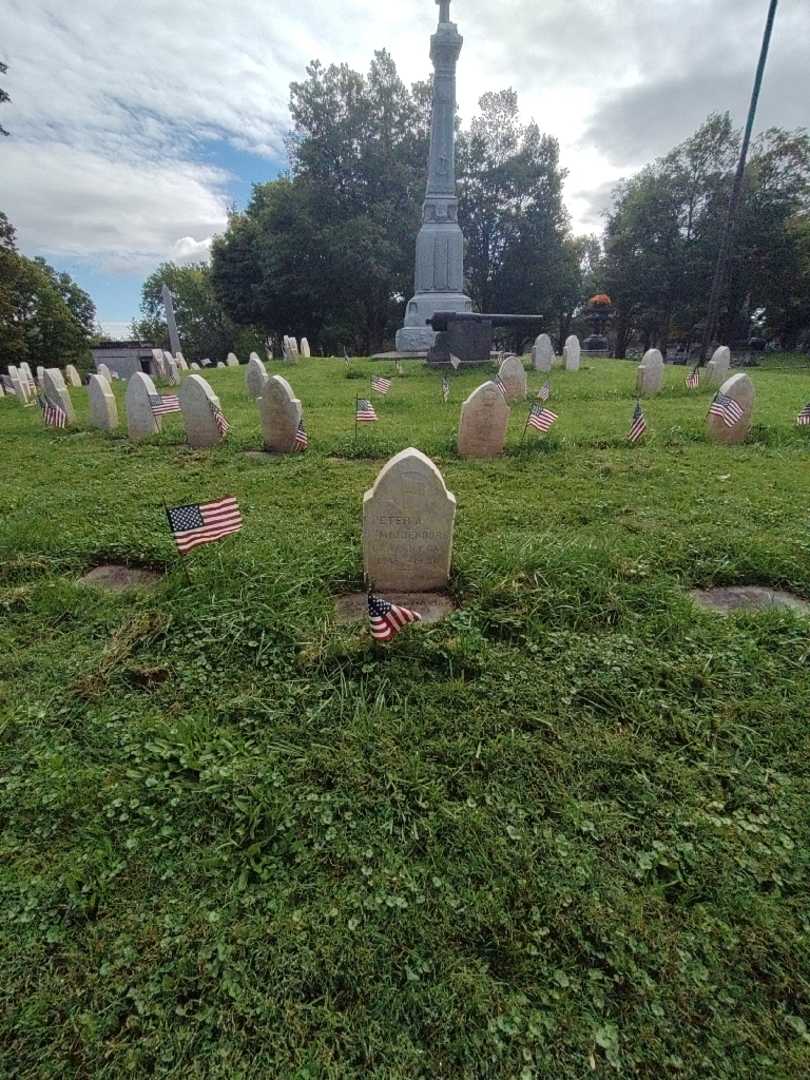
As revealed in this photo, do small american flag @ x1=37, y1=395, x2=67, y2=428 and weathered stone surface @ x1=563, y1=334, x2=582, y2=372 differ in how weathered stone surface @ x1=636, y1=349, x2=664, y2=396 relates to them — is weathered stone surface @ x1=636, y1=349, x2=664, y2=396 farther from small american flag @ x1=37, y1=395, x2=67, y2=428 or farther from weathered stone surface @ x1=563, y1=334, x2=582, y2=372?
small american flag @ x1=37, y1=395, x2=67, y2=428

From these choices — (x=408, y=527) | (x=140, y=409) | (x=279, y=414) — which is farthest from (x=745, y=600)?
(x=140, y=409)

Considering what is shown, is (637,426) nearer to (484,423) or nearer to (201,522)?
(484,423)

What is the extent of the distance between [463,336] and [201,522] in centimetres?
1222

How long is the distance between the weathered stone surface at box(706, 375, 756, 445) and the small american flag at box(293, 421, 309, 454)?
205 inches

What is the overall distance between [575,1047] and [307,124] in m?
32.4

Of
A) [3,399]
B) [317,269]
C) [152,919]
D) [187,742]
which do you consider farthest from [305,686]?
[317,269]

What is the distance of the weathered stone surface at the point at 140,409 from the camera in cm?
719

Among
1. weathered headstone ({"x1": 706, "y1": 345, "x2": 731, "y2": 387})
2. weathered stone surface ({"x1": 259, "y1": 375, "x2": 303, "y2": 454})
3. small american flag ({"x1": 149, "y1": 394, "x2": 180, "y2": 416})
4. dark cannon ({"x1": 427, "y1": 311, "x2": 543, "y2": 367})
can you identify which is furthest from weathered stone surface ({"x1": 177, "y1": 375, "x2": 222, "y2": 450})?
weathered headstone ({"x1": 706, "y1": 345, "x2": 731, "y2": 387})

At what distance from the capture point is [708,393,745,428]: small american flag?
6.33 meters

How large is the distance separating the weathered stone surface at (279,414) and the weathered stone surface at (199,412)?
2.40ft

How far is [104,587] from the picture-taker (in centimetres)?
341

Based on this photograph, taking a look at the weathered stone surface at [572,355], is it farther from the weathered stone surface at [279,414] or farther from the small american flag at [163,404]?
the small american flag at [163,404]

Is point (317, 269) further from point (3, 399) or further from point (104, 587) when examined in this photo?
point (104, 587)

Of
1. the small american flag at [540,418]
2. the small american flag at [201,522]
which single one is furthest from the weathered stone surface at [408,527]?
the small american flag at [540,418]
